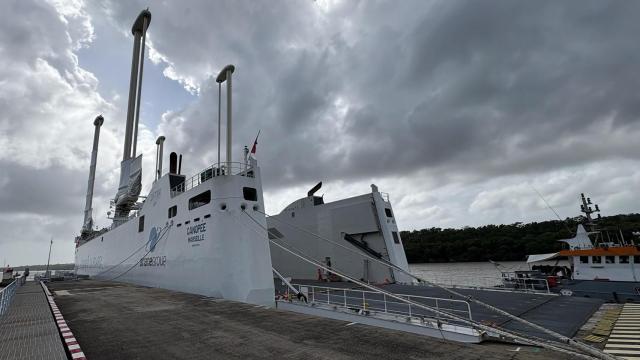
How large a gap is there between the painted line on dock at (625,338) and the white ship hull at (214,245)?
9617mm

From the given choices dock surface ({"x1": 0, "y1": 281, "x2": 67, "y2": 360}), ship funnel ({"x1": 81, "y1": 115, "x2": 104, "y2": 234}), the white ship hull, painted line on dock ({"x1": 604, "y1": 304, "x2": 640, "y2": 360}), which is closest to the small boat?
painted line on dock ({"x1": 604, "y1": 304, "x2": 640, "y2": 360})

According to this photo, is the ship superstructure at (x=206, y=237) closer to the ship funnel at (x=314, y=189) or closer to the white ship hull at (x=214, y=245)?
the white ship hull at (x=214, y=245)

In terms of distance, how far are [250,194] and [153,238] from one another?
7.54 meters

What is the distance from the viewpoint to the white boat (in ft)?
61.0

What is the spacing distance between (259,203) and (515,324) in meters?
9.32

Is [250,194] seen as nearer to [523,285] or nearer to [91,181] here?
[523,285]

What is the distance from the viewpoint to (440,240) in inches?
3214

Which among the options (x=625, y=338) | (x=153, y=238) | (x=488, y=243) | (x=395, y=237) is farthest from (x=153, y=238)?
(x=488, y=243)

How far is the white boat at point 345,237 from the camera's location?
18.6 m

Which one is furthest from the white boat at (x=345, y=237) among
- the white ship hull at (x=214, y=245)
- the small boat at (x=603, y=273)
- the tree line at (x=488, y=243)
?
the tree line at (x=488, y=243)

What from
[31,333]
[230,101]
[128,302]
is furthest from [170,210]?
[31,333]

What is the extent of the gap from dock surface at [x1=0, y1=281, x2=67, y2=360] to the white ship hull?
4.76 meters

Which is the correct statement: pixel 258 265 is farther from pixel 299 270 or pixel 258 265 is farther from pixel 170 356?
pixel 299 270

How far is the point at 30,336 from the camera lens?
693cm
